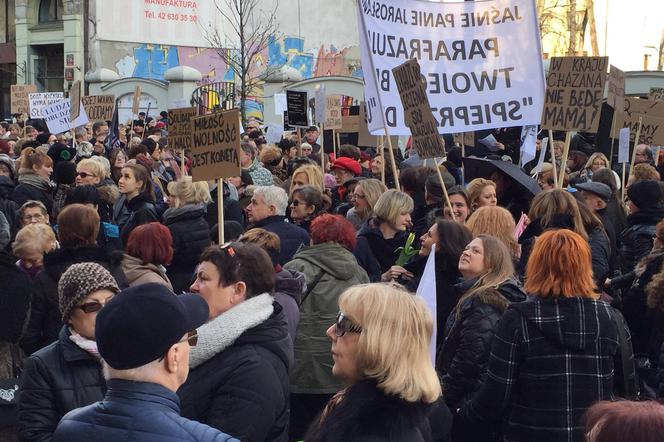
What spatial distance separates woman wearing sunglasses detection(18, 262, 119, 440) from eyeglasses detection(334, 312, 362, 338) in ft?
3.42

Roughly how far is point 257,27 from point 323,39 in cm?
375

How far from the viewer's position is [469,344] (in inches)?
184

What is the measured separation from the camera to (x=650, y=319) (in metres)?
5.76

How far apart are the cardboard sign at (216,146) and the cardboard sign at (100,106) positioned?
8622 millimetres

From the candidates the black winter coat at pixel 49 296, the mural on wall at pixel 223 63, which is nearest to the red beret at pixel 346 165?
Result: the black winter coat at pixel 49 296

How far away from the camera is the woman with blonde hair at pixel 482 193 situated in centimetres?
760

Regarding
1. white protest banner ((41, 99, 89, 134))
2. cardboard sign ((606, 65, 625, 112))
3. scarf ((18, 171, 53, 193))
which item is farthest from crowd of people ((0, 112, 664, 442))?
white protest banner ((41, 99, 89, 134))

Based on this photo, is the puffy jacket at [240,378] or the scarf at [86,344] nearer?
the puffy jacket at [240,378]

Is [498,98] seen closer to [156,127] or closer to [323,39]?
[156,127]

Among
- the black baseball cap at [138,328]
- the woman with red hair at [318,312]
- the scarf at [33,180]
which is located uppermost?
the black baseball cap at [138,328]

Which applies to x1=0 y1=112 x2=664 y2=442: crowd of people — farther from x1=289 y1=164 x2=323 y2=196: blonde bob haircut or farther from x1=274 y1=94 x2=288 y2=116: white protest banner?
x1=274 y1=94 x2=288 y2=116: white protest banner

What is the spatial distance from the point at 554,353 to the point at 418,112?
406 cm

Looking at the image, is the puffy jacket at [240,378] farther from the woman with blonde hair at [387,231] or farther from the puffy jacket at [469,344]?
the woman with blonde hair at [387,231]

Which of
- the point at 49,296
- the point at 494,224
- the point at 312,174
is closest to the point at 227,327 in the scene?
the point at 49,296
